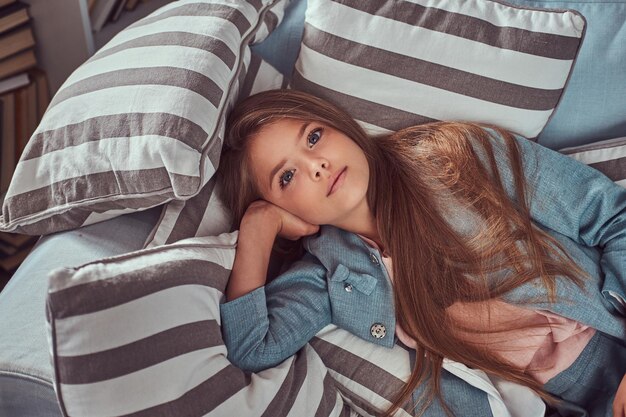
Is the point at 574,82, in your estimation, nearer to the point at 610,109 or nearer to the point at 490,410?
the point at 610,109

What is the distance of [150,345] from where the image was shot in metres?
0.92

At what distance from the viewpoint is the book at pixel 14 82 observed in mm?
1673

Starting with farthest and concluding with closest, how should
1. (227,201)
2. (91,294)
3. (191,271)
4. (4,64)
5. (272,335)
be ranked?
(4,64) → (227,201) → (272,335) → (191,271) → (91,294)

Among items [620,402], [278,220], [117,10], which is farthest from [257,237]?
[117,10]

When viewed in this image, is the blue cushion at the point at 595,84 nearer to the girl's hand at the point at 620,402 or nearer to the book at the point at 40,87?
the girl's hand at the point at 620,402

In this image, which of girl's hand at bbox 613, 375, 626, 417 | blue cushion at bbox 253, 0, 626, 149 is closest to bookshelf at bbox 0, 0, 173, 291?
blue cushion at bbox 253, 0, 626, 149

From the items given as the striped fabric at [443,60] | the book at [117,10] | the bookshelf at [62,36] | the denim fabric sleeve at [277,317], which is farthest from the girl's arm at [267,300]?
the book at [117,10]

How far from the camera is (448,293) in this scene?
120 cm

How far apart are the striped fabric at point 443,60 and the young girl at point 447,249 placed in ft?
0.18

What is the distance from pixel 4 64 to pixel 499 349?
1238 millimetres

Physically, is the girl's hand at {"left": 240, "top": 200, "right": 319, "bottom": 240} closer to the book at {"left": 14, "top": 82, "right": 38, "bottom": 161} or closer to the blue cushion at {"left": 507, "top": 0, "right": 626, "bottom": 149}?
the blue cushion at {"left": 507, "top": 0, "right": 626, "bottom": 149}

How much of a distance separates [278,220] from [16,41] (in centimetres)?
84

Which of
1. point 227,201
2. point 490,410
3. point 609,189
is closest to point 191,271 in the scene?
point 227,201

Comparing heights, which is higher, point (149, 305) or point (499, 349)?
point (149, 305)
